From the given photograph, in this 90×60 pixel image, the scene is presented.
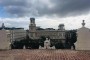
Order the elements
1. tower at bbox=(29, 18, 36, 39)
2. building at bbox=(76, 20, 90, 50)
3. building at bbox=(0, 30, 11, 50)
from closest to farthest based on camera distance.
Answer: building at bbox=(76, 20, 90, 50) < building at bbox=(0, 30, 11, 50) < tower at bbox=(29, 18, 36, 39)

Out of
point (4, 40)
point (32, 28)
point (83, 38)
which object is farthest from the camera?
point (32, 28)

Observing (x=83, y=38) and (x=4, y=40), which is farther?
(x=4, y=40)

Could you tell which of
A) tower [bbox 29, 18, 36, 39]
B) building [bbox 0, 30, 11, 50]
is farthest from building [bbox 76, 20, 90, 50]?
tower [bbox 29, 18, 36, 39]

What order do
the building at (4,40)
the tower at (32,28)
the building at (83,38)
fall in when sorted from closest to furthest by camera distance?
the building at (83,38) < the building at (4,40) < the tower at (32,28)

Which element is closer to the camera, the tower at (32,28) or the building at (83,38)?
the building at (83,38)

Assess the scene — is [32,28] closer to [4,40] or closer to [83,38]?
[4,40]

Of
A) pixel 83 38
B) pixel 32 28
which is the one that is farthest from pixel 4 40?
pixel 32 28

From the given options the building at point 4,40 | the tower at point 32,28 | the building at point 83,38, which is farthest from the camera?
the tower at point 32,28

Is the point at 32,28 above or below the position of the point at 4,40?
above

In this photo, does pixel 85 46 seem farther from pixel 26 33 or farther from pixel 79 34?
pixel 26 33

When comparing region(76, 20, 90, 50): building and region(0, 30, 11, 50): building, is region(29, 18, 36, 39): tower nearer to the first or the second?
Answer: region(0, 30, 11, 50): building

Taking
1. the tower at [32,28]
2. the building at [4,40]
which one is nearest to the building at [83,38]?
the building at [4,40]

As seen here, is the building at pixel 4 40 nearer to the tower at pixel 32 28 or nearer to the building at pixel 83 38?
Answer: the building at pixel 83 38

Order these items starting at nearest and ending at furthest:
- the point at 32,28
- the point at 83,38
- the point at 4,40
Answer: the point at 83,38, the point at 4,40, the point at 32,28
